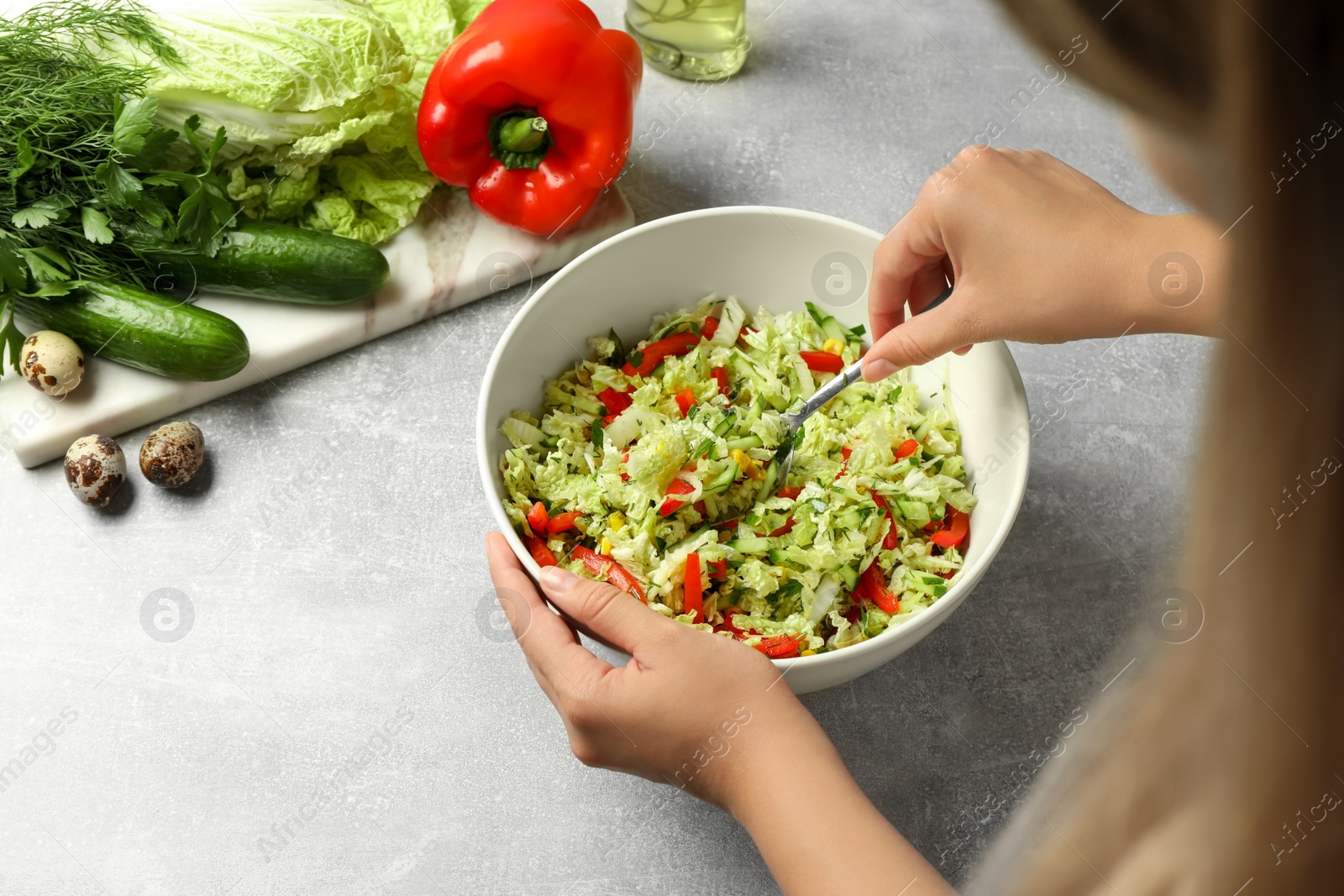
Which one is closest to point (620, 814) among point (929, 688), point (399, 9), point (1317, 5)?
point (929, 688)

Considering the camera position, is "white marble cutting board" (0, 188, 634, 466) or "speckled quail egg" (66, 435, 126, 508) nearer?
"speckled quail egg" (66, 435, 126, 508)

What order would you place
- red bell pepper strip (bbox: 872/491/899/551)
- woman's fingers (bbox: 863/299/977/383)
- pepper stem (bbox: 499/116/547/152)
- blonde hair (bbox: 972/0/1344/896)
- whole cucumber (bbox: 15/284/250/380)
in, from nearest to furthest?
blonde hair (bbox: 972/0/1344/896), woman's fingers (bbox: 863/299/977/383), red bell pepper strip (bbox: 872/491/899/551), whole cucumber (bbox: 15/284/250/380), pepper stem (bbox: 499/116/547/152)

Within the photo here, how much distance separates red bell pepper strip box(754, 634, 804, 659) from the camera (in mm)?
1509

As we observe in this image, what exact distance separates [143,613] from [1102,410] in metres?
2.00

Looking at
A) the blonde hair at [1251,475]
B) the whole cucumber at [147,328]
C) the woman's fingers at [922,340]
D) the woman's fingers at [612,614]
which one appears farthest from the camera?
the whole cucumber at [147,328]

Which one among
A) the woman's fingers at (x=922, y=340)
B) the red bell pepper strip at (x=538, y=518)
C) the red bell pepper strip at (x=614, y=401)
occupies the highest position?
the woman's fingers at (x=922, y=340)

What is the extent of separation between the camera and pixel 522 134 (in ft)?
6.75

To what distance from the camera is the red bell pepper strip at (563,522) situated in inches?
64.2

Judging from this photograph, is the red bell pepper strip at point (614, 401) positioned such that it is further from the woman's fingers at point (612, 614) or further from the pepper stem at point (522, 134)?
the pepper stem at point (522, 134)

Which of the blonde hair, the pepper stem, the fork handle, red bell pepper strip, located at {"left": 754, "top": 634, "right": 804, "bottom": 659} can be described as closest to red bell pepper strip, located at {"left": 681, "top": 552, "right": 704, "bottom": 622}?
red bell pepper strip, located at {"left": 754, "top": 634, "right": 804, "bottom": 659}

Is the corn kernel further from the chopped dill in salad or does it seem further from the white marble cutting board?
the white marble cutting board

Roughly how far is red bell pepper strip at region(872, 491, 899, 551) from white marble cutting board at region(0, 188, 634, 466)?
3.14ft

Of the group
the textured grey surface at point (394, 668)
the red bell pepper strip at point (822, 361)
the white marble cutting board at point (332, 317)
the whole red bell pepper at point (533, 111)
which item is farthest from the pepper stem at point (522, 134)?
the red bell pepper strip at point (822, 361)

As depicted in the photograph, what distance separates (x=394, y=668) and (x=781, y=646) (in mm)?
776
